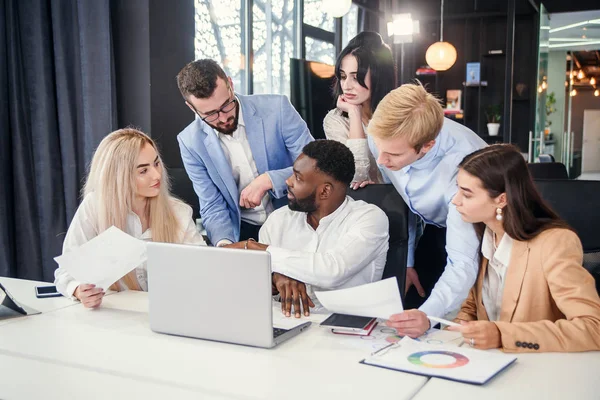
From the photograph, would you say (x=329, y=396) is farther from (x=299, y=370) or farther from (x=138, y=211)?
(x=138, y=211)

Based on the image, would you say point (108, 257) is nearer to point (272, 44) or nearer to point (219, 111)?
point (219, 111)

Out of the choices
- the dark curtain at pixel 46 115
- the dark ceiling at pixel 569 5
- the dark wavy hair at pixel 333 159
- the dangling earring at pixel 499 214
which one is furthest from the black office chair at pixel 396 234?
the dark ceiling at pixel 569 5

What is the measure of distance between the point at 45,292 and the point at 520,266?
5.02ft

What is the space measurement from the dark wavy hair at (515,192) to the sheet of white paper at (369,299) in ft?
1.37

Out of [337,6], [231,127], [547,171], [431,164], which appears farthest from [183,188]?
[337,6]

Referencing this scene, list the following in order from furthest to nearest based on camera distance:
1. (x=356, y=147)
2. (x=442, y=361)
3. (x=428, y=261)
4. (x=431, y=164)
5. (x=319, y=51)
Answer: (x=319, y=51) < (x=356, y=147) < (x=428, y=261) < (x=431, y=164) < (x=442, y=361)

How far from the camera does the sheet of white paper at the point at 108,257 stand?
5.92 ft

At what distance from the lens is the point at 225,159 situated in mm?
2521

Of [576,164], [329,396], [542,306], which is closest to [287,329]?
[329,396]

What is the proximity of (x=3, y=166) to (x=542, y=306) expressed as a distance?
9.30 feet

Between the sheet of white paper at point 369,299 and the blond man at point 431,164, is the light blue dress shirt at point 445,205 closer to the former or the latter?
the blond man at point 431,164

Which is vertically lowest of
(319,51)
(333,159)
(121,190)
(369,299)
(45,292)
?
(45,292)

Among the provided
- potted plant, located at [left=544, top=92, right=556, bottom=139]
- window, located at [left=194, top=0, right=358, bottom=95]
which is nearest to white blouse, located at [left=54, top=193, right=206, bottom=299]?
window, located at [left=194, top=0, right=358, bottom=95]

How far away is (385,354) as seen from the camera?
1.41 metres
